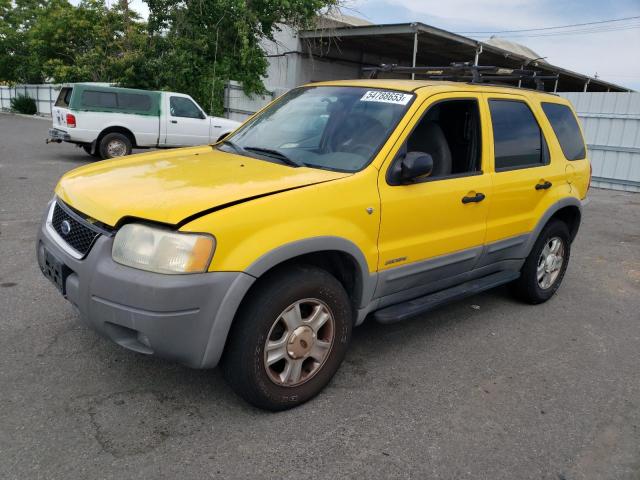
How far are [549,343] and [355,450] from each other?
85.4 inches

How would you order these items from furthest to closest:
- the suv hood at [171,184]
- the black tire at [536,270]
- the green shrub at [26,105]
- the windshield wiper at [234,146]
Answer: the green shrub at [26,105]
the black tire at [536,270]
the windshield wiper at [234,146]
the suv hood at [171,184]

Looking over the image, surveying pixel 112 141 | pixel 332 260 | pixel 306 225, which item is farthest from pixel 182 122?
pixel 306 225

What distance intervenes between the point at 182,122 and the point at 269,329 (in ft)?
38.9

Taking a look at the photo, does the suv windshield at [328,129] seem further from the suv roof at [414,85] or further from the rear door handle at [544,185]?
the rear door handle at [544,185]

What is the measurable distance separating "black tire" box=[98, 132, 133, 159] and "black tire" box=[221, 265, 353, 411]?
10.7 m

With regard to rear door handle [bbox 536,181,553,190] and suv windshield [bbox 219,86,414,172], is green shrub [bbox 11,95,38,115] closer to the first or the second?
suv windshield [bbox 219,86,414,172]

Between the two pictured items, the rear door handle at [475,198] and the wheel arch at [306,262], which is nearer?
the wheel arch at [306,262]

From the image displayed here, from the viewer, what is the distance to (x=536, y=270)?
4.84m

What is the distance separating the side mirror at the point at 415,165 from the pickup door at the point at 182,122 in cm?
1124

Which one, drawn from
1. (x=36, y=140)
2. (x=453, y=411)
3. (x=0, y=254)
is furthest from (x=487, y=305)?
(x=36, y=140)

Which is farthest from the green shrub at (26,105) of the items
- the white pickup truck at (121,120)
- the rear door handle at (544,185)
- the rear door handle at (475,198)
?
the rear door handle at (475,198)

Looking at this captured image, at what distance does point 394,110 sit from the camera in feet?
11.8

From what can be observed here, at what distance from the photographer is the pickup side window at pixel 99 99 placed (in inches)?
490

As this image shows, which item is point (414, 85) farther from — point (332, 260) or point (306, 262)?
point (306, 262)
